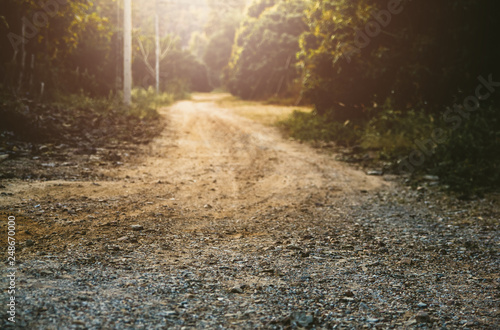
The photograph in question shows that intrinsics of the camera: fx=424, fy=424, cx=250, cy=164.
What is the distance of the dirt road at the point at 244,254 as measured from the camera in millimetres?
2873

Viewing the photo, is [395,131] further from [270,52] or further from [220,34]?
[220,34]

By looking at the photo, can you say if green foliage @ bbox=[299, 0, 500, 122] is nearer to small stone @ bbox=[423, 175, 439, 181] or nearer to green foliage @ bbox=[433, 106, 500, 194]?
green foliage @ bbox=[433, 106, 500, 194]

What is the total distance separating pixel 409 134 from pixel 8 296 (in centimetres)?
918

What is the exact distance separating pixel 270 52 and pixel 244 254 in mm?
26336

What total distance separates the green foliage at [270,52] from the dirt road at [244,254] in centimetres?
2045

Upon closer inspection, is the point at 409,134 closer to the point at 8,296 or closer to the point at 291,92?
the point at 8,296

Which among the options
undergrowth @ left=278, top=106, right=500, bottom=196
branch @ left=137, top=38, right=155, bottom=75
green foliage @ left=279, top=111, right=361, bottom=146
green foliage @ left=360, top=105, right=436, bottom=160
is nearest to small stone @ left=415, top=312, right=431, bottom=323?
undergrowth @ left=278, top=106, right=500, bottom=196

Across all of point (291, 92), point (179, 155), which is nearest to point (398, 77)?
point (179, 155)

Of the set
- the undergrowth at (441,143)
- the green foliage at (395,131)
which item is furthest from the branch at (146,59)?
the green foliage at (395,131)

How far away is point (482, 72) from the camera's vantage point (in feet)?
30.6

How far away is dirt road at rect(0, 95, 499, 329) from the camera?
2873 millimetres

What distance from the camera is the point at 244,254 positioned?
3.99m

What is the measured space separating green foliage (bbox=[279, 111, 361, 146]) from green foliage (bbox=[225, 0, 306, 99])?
40.8 ft

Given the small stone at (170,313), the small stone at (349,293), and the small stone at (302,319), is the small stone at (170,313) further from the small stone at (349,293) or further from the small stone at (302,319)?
the small stone at (349,293)
